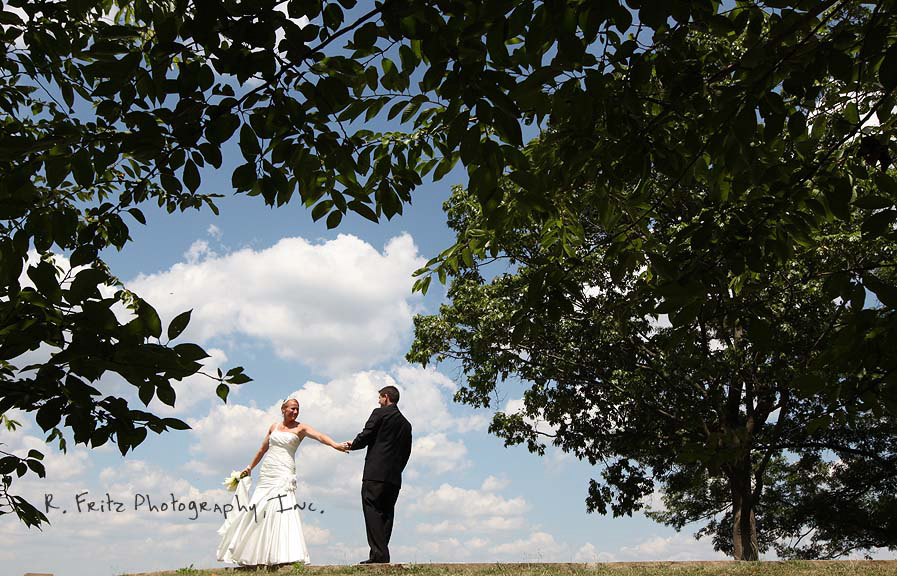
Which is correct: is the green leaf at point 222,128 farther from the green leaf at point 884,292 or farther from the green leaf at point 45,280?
the green leaf at point 884,292

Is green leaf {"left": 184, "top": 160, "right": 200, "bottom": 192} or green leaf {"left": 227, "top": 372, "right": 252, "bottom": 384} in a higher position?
green leaf {"left": 184, "top": 160, "right": 200, "bottom": 192}

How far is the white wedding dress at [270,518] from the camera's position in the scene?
1105cm

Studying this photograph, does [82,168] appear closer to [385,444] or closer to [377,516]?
[385,444]

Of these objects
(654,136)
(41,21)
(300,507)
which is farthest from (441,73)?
(300,507)

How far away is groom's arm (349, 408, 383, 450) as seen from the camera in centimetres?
1107

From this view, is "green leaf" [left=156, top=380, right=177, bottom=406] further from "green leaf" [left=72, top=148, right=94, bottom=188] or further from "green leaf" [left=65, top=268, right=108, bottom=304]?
"green leaf" [left=72, top=148, right=94, bottom=188]

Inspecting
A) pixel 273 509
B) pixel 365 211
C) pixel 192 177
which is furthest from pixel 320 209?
pixel 273 509

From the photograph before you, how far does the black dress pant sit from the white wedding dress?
1.11 metres

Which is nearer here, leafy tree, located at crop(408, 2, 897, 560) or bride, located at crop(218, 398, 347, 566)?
leafy tree, located at crop(408, 2, 897, 560)

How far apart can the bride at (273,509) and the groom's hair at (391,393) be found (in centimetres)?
101

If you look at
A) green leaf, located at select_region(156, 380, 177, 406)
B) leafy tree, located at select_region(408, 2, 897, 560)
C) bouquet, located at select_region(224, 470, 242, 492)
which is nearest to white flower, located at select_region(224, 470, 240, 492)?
bouquet, located at select_region(224, 470, 242, 492)

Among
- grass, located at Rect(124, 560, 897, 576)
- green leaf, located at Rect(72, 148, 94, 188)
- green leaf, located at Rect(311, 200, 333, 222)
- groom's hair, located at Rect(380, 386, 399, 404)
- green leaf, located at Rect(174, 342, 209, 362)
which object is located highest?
groom's hair, located at Rect(380, 386, 399, 404)

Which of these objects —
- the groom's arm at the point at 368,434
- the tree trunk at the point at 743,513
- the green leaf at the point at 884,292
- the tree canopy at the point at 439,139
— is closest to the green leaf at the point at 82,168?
the tree canopy at the point at 439,139

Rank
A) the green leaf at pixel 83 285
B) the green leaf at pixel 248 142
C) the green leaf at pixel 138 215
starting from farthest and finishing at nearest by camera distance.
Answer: the green leaf at pixel 138 215 < the green leaf at pixel 248 142 < the green leaf at pixel 83 285
